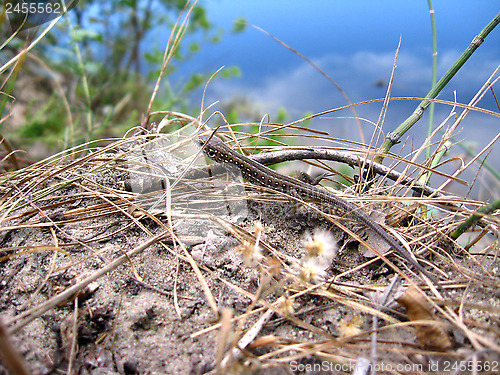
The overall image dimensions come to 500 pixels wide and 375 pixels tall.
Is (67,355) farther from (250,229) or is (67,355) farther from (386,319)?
(386,319)

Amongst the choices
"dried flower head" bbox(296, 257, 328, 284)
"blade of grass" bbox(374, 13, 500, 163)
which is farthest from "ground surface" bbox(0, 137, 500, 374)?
"blade of grass" bbox(374, 13, 500, 163)

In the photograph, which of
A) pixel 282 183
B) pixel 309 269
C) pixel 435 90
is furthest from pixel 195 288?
pixel 435 90

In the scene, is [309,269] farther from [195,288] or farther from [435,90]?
[435,90]

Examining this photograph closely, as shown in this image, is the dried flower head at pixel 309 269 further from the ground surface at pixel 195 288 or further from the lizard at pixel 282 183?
the lizard at pixel 282 183

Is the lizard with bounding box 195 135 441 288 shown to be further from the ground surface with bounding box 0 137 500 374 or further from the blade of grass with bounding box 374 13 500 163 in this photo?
the blade of grass with bounding box 374 13 500 163

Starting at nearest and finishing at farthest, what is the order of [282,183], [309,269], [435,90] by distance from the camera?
[309,269], [435,90], [282,183]

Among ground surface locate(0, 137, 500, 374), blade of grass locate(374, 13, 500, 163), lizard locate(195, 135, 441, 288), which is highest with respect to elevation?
blade of grass locate(374, 13, 500, 163)

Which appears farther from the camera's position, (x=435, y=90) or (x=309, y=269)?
(x=435, y=90)

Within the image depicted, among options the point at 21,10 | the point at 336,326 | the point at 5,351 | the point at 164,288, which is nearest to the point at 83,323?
the point at 164,288

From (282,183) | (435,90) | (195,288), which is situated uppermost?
(435,90)
